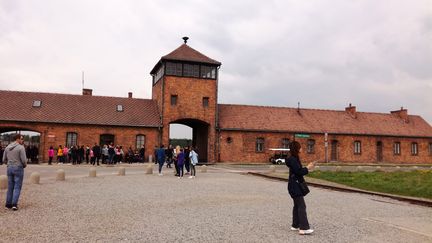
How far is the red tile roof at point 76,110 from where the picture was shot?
3503cm

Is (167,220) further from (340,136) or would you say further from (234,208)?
(340,136)

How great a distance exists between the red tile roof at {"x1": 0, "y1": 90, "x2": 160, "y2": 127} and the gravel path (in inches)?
885

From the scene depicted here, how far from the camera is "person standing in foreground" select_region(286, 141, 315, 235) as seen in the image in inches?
298

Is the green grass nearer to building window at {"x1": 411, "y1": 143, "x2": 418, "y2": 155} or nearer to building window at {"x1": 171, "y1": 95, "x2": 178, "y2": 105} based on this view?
building window at {"x1": 171, "y1": 95, "x2": 178, "y2": 105}

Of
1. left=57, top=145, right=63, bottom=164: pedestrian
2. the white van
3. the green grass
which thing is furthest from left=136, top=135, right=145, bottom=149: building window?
the green grass

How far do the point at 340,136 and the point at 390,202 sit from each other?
31.2 meters

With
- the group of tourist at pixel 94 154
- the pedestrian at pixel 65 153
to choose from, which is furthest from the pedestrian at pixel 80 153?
the pedestrian at pixel 65 153

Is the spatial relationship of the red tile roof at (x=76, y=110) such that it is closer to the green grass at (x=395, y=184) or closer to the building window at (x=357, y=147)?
the building window at (x=357, y=147)

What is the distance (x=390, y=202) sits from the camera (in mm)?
12633

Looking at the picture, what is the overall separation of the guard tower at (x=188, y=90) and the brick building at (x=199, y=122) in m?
0.09

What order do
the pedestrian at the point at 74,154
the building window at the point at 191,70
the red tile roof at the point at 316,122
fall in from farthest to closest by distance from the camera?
the red tile roof at the point at 316,122 → the building window at the point at 191,70 → the pedestrian at the point at 74,154

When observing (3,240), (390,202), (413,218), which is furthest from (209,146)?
(3,240)

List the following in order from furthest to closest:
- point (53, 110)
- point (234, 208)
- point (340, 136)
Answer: point (340, 136) < point (53, 110) < point (234, 208)

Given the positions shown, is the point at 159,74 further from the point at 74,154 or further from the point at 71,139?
the point at 74,154
